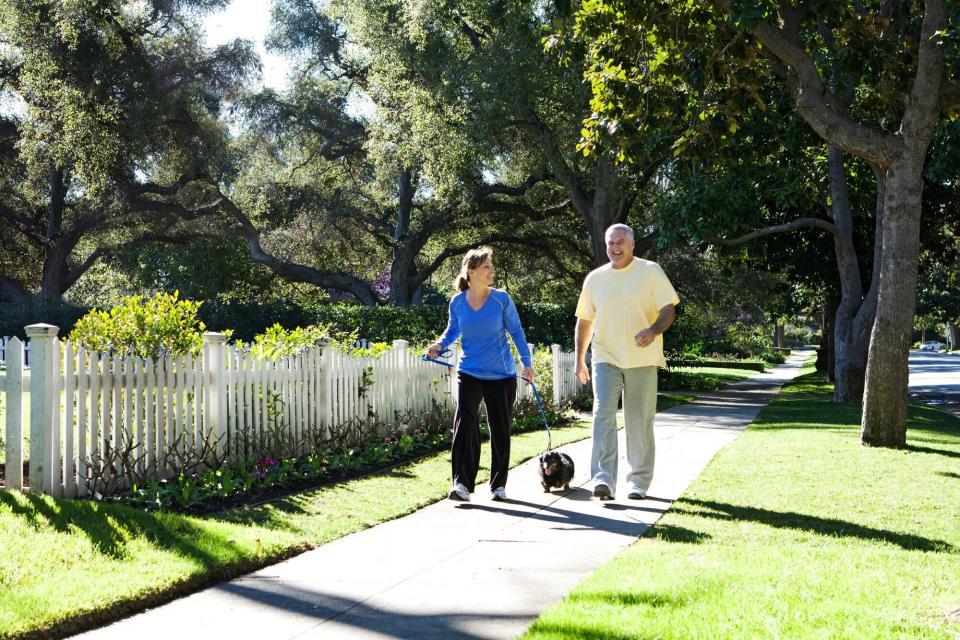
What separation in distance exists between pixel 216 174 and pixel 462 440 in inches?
1109

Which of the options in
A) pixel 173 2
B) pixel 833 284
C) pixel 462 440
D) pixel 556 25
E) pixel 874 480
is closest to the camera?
pixel 462 440

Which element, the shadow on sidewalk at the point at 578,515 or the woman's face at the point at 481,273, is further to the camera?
the woman's face at the point at 481,273

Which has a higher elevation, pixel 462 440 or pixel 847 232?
pixel 847 232

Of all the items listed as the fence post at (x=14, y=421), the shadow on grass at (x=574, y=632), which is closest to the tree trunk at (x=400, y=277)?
the fence post at (x=14, y=421)

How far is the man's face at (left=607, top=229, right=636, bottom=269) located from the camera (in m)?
7.05

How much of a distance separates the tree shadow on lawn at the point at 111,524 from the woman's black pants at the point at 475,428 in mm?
2225

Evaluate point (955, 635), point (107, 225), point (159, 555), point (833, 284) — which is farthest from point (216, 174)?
point (955, 635)

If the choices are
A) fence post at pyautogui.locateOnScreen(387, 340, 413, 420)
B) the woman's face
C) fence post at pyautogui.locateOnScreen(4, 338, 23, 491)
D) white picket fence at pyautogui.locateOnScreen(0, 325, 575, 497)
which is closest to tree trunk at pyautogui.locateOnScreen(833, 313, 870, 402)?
fence post at pyautogui.locateOnScreen(387, 340, 413, 420)

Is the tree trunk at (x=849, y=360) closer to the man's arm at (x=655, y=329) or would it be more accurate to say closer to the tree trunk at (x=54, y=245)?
the man's arm at (x=655, y=329)

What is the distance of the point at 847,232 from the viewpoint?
61.3 ft

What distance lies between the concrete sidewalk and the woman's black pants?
0.25 meters

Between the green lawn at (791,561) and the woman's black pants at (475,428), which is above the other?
the woman's black pants at (475,428)

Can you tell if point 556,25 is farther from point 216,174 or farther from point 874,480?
point 216,174

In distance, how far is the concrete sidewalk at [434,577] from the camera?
4.07 m
